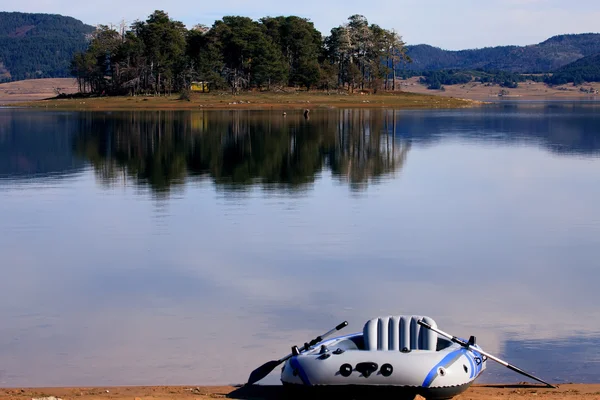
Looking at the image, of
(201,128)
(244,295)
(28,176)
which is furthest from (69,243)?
(201,128)

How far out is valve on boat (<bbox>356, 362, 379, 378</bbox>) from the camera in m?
12.1

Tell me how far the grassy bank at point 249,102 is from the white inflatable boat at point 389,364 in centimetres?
10766

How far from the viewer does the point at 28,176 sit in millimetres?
43344

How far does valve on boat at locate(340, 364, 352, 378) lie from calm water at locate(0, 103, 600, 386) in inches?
113

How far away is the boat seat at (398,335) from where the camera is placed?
13094 mm

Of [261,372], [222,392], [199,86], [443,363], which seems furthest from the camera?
[199,86]

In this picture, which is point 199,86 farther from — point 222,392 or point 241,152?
point 222,392

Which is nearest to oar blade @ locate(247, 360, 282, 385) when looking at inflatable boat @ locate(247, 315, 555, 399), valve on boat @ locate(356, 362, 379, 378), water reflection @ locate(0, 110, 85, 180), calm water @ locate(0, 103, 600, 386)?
calm water @ locate(0, 103, 600, 386)

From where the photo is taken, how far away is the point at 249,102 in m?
126

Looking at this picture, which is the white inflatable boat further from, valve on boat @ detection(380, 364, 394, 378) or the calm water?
the calm water

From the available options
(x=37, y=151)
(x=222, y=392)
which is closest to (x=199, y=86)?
(x=37, y=151)

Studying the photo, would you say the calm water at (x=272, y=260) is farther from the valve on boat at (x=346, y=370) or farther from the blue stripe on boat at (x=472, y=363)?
the valve on boat at (x=346, y=370)

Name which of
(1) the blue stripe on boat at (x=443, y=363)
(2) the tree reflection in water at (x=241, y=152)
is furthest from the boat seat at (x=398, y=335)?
(2) the tree reflection in water at (x=241, y=152)

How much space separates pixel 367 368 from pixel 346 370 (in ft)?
0.95
